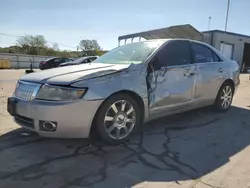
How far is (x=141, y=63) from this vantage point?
13.0ft

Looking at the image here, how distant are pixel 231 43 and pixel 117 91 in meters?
28.8

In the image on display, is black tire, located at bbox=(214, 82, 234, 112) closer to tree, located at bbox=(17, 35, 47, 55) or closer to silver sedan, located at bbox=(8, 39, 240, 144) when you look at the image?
silver sedan, located at bbox=(8, 39, 240, 144)

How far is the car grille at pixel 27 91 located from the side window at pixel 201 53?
2870 millimetres

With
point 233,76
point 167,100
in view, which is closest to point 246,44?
point 233,76

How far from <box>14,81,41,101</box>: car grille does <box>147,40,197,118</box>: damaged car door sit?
1608 millimetres

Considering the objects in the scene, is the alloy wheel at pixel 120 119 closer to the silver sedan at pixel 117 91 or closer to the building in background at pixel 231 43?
the silver sedan at pixel 117 91

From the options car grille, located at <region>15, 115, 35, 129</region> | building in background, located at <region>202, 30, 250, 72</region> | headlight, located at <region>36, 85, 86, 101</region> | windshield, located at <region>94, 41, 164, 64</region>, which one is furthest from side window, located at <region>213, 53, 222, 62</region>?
building in background, located at <region>202, 30, 250, 72</region>

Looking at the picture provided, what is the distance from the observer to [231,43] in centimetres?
2927

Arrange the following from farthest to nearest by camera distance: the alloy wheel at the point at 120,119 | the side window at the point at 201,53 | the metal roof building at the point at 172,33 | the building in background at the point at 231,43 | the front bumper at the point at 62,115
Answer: the building in background at the point at 231,43 → the metal roof building at the point at 172,33 → the side window at the point at 201,53 → the alloy wheel at the point at 120,119 → the front bumper at the point at 62,115

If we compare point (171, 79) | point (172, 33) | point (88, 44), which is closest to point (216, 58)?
point (171, 79)

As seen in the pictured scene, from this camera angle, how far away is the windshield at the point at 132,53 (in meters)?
4.21

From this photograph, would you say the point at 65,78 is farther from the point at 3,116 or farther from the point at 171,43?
the point at 3,116

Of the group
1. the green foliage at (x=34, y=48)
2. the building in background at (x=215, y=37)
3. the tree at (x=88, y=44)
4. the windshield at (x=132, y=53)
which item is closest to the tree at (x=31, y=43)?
the green foliage at (x=34, y=48)

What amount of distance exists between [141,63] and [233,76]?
2837 mm
